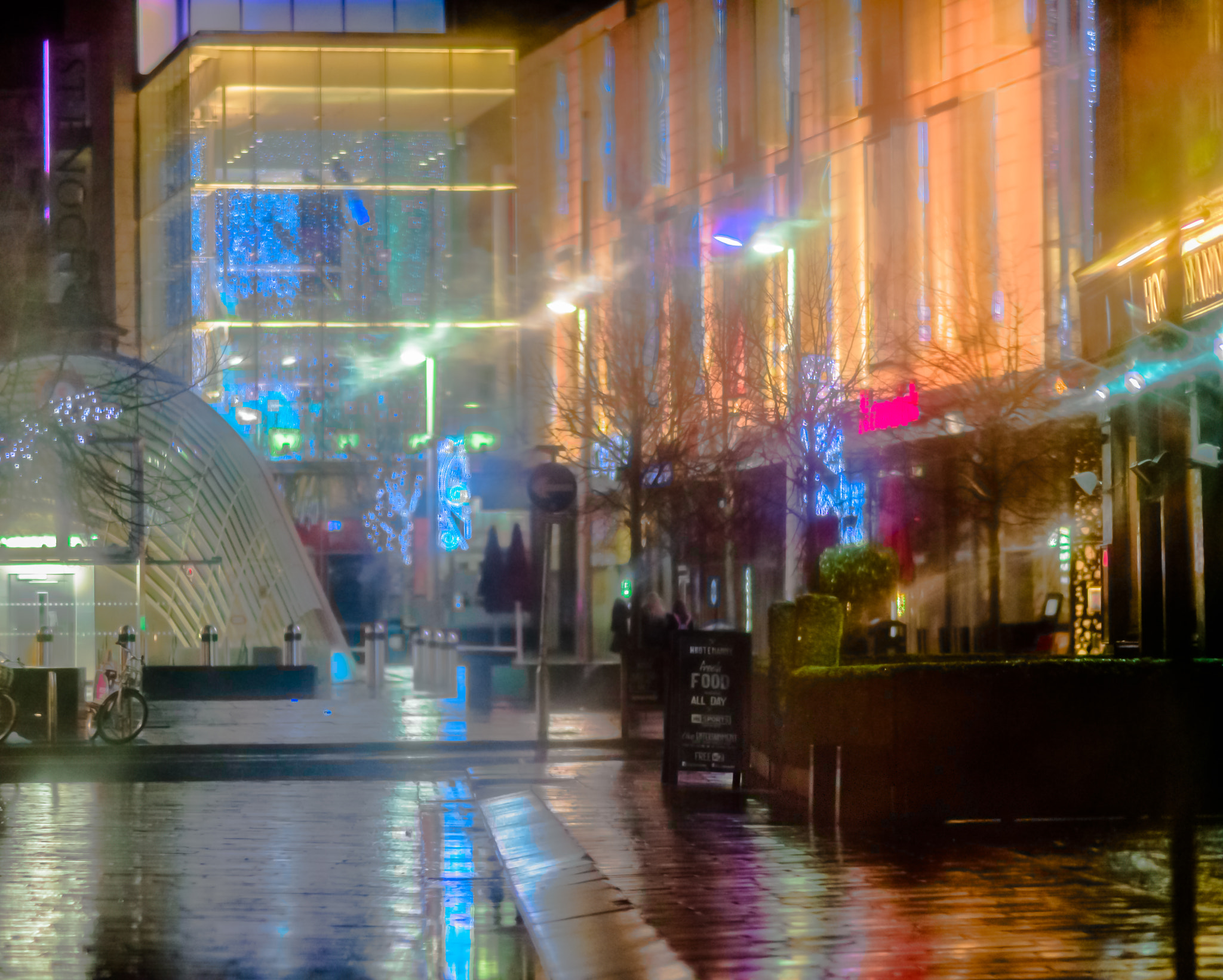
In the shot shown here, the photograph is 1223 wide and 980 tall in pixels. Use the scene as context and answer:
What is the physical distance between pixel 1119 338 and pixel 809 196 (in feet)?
56.1

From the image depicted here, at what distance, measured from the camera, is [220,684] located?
90.3ft

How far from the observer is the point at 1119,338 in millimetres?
18031

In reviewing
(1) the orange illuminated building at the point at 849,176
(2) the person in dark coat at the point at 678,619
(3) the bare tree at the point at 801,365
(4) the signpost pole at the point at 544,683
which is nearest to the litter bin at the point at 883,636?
(3) the bare tree at the point at 801,365

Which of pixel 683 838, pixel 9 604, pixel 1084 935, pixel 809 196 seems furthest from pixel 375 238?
pixel 1084 935

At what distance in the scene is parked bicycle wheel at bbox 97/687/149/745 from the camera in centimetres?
1838

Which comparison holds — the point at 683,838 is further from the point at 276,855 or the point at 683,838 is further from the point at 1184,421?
the point at 1184,421

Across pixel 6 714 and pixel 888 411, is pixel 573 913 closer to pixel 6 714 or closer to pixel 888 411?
pixel 6 714

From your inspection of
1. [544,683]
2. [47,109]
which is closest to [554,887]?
[544,683]

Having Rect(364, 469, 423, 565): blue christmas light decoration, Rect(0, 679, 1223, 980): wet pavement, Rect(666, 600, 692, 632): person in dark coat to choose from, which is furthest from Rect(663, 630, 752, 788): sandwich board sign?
Rect(364, 469, 423, 565): blue christmas light decoration

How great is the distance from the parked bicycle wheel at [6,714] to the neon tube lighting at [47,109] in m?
40.7

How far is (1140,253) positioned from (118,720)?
40.2 feet

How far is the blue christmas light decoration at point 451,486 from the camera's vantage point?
4550cm

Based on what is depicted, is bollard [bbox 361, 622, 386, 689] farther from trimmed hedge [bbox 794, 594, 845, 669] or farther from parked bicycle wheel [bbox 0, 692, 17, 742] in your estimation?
trimmed hedge [bbox 794, 594, 845, 669]

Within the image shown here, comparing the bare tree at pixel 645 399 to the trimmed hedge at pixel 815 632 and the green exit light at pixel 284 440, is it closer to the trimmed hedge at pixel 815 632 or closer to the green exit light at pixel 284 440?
the trimmed hedge at pixel 815 632
